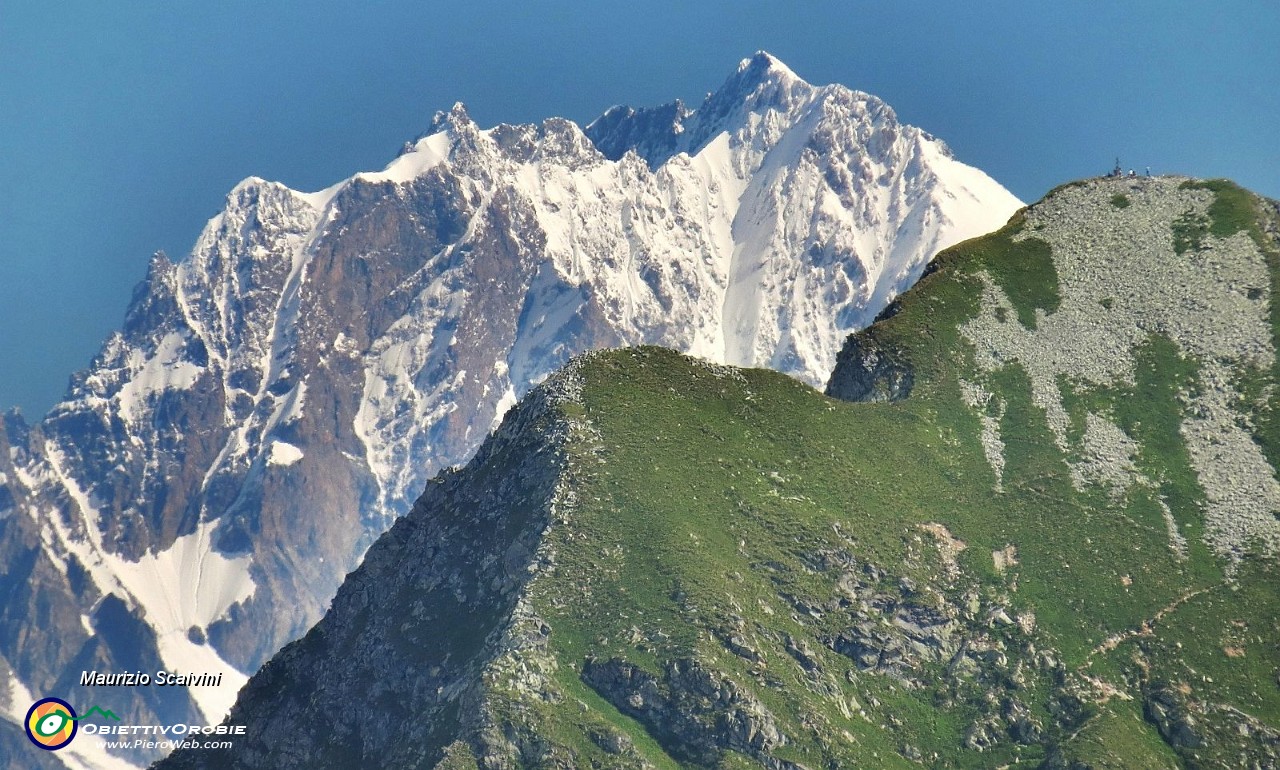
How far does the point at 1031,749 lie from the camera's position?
581ft

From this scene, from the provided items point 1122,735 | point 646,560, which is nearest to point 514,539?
point 646,560

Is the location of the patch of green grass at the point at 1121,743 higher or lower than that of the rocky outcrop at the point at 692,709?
higher

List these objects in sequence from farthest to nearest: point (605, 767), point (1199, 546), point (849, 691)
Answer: point (1199, 546), point (849, 691), point (605, 767)

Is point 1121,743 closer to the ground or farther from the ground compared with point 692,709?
farther from the ground

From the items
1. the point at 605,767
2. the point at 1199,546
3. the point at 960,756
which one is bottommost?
the point at 605,767

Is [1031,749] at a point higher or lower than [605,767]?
higher

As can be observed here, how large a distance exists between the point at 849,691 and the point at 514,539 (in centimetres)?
3935

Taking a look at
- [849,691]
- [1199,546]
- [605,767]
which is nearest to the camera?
[605,767]

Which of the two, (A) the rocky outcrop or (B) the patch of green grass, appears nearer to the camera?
(B) the patch of green grass

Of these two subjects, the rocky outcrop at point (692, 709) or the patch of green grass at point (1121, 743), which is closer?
the patch of green grass at point (1121, 743)

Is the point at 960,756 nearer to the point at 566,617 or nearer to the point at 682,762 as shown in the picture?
the point at 682,762

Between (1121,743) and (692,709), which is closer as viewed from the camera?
(1121,743)

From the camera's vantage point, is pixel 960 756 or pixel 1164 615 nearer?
pixel 960 756

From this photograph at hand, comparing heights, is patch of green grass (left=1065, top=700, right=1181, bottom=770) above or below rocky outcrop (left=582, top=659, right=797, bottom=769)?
above
